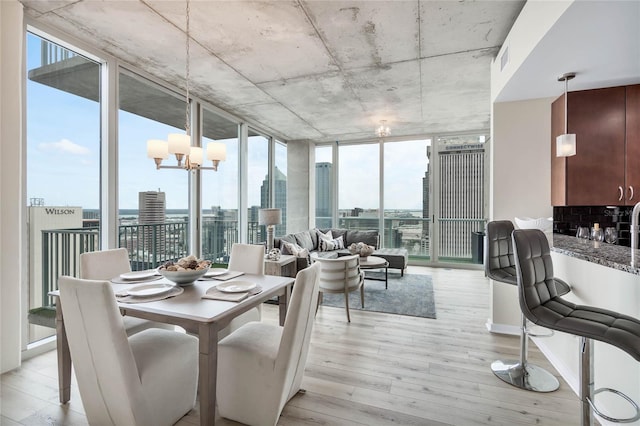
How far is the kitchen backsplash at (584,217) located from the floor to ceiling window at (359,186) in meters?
3.85

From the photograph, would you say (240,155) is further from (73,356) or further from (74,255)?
(73,356)

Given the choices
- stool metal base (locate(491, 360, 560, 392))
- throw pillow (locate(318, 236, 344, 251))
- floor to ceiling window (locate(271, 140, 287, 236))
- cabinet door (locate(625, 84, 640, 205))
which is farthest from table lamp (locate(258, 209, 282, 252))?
cabinet door (locate(625, 84, 640, 205))

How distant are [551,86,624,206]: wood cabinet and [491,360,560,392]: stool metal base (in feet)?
4.94

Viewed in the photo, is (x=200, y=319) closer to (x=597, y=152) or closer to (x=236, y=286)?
(x=236, y=286)

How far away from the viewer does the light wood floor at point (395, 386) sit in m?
1.82

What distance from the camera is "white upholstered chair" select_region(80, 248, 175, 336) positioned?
7.06 ft

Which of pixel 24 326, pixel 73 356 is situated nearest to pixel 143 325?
pixel 73 356

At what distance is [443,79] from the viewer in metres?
3.66

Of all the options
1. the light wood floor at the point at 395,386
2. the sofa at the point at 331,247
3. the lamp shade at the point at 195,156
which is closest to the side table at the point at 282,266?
the sofa at the point at 331,247

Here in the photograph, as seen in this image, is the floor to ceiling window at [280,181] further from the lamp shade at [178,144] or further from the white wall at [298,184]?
the lamp shade at [178,144]

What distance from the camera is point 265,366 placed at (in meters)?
1.66

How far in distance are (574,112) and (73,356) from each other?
13.6 ft

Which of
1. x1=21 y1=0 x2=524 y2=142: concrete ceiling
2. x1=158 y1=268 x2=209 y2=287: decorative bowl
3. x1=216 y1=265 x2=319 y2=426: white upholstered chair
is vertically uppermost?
x1=21 y1=0 x2=524 y2=142: concrete ceiling

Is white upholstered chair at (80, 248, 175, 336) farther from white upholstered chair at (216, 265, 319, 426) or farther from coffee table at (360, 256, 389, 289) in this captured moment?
coffee table at (360, 256, 389, 289)
